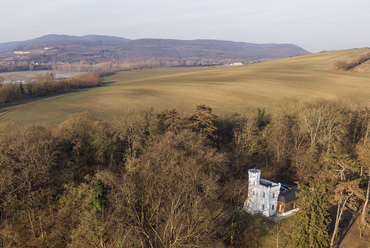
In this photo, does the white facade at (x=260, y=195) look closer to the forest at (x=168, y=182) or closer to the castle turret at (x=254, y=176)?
the castle turret at (x=254, y=176)

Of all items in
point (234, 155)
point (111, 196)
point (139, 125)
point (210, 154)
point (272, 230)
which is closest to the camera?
point (111, 196)

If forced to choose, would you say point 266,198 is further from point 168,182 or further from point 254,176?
point 168,182

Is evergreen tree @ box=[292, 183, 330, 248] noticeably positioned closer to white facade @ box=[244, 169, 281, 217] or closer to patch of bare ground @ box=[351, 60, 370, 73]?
white facade @ box=[244, 169, 281, 217]

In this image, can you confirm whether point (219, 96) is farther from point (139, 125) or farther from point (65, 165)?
point (65, 165)

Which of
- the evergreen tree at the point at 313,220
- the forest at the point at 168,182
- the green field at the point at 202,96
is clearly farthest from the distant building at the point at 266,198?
the green field at the point at 202,96

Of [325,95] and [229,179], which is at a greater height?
[325,95]

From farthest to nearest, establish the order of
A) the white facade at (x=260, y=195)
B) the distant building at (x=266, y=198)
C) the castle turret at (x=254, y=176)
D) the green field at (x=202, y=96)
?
1. the green field at (x=202, y=96)
2. the distant building at (x=266, y=198)
3. the white facade at (x=260, y=195)
4. the castle turret at (x=254, y=176)

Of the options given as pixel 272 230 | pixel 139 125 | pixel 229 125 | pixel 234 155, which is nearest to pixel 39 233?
pixel 139 125
